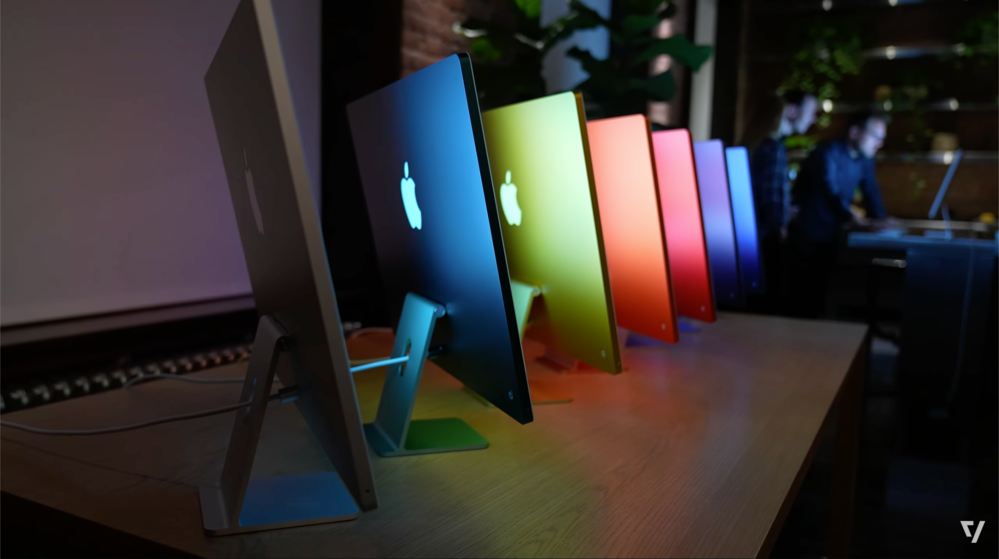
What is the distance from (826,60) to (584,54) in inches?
145

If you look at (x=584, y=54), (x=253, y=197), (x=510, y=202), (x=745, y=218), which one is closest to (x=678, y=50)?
(x=584, y=54)

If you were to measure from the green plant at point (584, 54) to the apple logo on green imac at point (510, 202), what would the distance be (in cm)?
169

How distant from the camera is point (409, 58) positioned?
2543 mm

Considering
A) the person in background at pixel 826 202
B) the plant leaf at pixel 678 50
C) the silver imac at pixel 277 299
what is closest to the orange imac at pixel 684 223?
the silver imac at pixel 277 299

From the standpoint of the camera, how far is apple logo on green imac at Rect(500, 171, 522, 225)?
1061mm

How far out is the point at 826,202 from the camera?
4359 millimetres

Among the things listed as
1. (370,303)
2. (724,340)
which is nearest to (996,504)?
(724,340)

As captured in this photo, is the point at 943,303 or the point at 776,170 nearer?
the point at 943,303

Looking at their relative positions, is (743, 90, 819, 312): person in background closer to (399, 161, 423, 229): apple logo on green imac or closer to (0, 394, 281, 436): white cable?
(399, 161, 423, 229): apple logo on green imac

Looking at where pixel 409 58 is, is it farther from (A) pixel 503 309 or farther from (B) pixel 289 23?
(A) pixel 503 309

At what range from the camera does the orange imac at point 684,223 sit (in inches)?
51.7

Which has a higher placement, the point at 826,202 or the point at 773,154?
the point at 773,154

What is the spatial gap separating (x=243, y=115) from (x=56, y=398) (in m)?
A: 1.21

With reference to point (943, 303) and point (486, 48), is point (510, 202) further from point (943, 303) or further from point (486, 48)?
point (943, 303)
